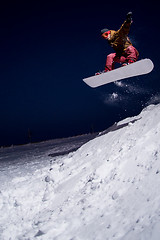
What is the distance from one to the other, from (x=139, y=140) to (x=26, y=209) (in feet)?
9.82

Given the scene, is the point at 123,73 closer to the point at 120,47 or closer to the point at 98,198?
the point at 120,47

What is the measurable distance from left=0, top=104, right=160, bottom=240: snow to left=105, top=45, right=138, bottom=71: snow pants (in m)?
2.53

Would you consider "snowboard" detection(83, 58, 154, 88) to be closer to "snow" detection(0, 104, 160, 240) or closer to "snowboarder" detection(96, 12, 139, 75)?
"snowboarder" detection(96, 12, 139, 75)

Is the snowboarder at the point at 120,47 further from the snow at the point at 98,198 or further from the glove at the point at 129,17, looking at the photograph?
the snow at the point at 98,198

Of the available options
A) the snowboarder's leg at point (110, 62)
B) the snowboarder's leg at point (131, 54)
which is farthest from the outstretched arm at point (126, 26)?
the snowboarder's leg at point (110, 62)

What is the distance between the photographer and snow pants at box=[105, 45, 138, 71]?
6500 mm

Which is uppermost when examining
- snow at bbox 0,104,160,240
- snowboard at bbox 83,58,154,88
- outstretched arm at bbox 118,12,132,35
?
outstretched arm at bbox 118,12,132,35

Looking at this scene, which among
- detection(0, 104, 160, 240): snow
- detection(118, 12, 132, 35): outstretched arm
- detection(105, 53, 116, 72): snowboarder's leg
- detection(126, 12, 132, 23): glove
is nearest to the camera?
detection(0, 104, 160, 240): snow

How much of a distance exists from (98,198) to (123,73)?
4921mm

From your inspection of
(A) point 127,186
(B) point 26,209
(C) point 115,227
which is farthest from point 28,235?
(A) point 127,186

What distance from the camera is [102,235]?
2365mm

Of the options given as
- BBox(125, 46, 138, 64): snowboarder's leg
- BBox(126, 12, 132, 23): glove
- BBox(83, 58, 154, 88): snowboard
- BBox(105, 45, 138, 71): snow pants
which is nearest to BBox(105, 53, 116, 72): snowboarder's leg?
BBox(105, 45, 138, 71): snow pants

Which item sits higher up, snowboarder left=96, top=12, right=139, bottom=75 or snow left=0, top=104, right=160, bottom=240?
snowboarder left=96, top=12, right=139, bottom=75

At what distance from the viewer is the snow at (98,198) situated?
242cm
